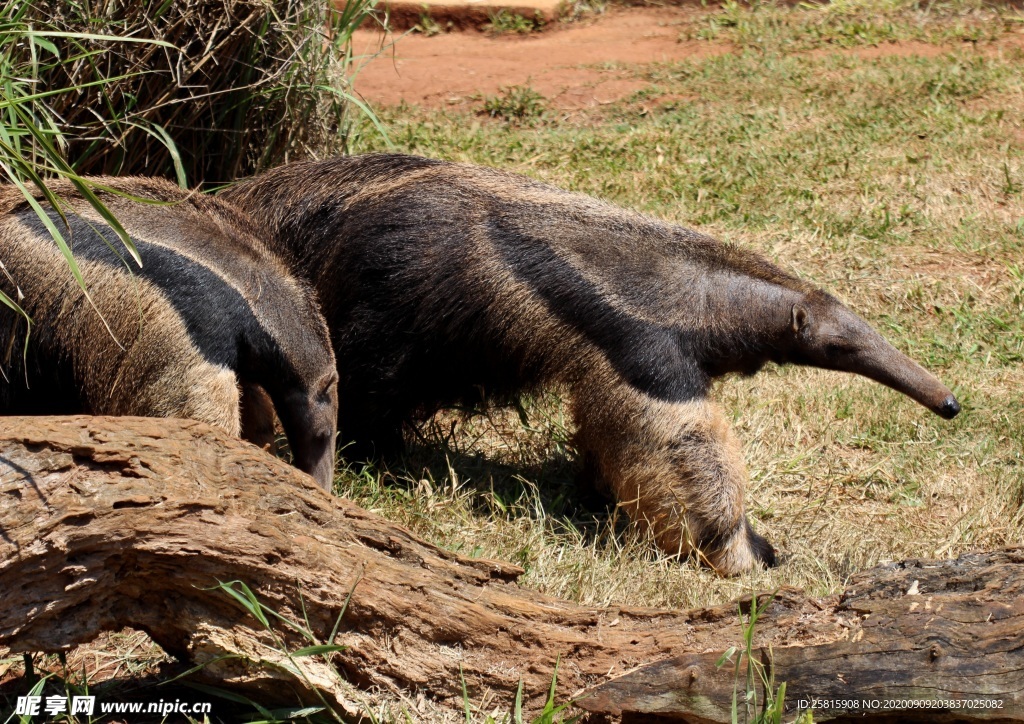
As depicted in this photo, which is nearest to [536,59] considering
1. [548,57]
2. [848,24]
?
[548,57]

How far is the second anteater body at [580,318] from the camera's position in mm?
5293

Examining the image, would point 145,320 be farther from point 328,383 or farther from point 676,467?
point 676,467

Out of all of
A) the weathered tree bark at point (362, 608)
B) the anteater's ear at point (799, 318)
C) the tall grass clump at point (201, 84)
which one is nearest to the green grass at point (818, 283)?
the anteater's ear at point (799, 318)

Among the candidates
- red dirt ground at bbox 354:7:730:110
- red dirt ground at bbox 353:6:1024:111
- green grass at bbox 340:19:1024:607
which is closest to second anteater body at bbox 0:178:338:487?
green grass at bbox 340:19:1024:607

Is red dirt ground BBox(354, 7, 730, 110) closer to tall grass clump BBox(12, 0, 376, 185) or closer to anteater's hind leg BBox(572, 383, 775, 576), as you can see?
tall grass clump BBox(12, 0, 376, 185)

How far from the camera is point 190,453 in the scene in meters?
3.38

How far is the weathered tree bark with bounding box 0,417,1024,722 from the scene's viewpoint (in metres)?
3.13

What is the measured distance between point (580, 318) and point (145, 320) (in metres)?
1.96

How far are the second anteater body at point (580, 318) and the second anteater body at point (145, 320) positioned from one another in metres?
0.74

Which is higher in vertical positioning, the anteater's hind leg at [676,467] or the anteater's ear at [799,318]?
the anteater's ear at [799,318]

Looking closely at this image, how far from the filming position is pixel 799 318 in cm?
543

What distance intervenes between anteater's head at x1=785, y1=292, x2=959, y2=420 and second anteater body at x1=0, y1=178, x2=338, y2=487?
7.71 ft

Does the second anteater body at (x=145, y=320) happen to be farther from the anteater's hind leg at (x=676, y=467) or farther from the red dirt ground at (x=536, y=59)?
the red dirt ground at (x=536, y=59)

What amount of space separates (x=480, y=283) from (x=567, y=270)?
419 mm
